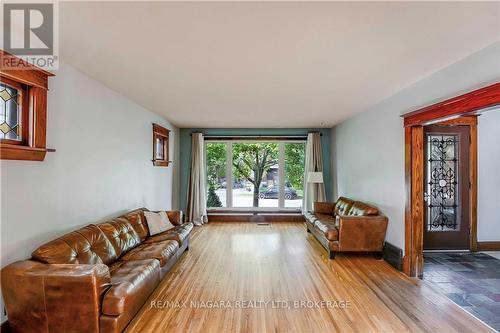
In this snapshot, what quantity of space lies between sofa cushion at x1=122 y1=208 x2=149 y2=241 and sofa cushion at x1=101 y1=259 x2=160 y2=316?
30.9 inches

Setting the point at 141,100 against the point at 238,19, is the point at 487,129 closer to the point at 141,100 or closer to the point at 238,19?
the point at 238,19

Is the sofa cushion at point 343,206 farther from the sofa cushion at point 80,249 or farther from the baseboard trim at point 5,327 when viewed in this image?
the baseboard trim at point 5,327

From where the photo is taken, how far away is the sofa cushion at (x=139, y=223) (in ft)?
11.8

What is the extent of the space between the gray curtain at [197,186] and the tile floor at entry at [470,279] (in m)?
4.91

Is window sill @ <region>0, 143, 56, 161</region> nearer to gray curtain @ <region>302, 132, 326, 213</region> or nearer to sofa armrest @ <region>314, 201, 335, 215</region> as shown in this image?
sofa armrest @ <region>314, 201, 335, 215</region>

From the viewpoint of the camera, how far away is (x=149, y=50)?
2.29 m

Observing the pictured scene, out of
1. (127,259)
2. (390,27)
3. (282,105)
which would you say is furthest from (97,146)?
(390,27)

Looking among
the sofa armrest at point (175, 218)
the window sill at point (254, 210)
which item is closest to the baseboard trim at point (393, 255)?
the window sill at point (254, 210)

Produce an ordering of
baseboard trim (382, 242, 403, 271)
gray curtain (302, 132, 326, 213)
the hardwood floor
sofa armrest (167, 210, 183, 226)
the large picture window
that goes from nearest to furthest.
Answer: the hardwood floor → baseboard trim (382, 242, 403, 271) → sofa armrest (167, 210, 183, 226) → gray curtain (302, 132, 326, 213) → the large picture window

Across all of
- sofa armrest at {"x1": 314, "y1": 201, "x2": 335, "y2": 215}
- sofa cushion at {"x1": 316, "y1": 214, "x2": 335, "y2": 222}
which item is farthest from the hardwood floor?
sofa armrest at {"x1": 314, "y1": 201, "x2": 335, "y2": 215}

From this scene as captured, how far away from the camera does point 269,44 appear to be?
2.15 meters

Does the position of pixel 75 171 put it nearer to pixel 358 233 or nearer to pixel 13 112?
pixel 13 112

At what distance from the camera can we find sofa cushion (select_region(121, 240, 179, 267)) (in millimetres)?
2939

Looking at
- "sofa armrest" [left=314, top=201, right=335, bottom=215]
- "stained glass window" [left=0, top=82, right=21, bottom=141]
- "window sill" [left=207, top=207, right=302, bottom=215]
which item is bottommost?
"window sill" [left=207, top=207, right=302, bottom=215]
